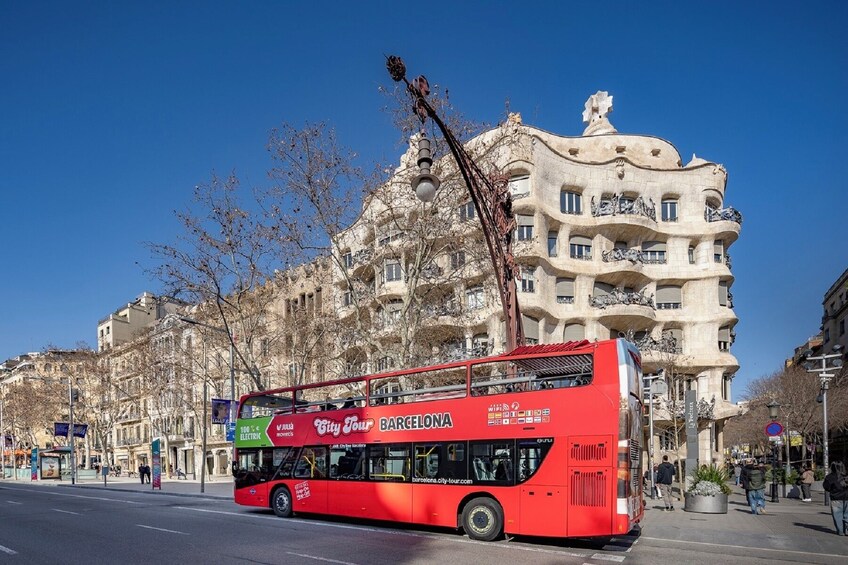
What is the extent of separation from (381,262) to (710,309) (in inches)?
943

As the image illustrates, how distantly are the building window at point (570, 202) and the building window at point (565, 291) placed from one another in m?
4.37

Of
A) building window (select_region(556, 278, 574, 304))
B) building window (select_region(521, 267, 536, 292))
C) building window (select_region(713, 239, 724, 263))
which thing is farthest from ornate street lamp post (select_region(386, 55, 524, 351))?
building window (select_region(713, 239, 724, 263))

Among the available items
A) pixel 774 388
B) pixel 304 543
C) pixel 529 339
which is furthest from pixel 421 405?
pixel 774 388

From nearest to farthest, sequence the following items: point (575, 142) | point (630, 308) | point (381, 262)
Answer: point (381, 262)
point (630, 308)
point (575, 142)

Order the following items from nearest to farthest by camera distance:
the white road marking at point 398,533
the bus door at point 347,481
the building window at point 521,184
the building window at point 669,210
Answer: the white road marking at point 398,533, the bus door at point 347,481, the building window at point 521,184, the building window at point 669,210

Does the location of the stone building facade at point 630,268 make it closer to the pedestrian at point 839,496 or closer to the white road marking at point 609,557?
the pedestrian at point 839,496

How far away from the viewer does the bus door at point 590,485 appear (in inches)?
451

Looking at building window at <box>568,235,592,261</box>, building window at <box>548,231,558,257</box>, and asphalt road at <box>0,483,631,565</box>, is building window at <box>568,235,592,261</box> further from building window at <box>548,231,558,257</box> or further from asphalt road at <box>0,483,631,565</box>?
asphalt road at <box>0,483,631,565</box>

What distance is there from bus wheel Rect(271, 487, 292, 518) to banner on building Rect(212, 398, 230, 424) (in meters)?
12.0

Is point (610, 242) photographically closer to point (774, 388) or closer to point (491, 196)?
point (774, 388)

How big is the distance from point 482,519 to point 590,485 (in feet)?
8.36

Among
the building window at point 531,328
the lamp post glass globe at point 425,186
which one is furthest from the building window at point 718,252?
the lamp post glass globe at point 425,186

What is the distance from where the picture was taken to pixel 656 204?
4300cm

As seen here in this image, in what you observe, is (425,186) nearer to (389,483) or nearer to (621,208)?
(389,483)
